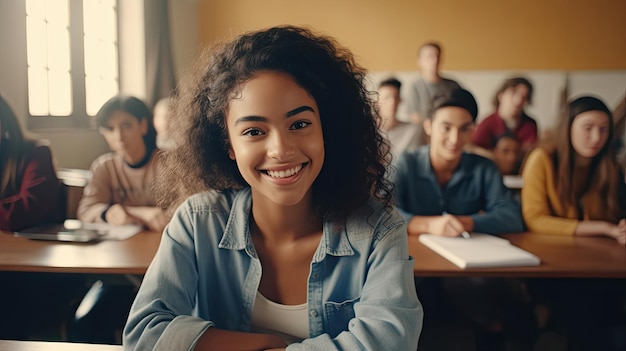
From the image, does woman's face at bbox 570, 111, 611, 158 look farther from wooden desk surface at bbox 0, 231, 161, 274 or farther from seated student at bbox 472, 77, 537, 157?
wooden desk surface at bbox 0, 231, 161, 274

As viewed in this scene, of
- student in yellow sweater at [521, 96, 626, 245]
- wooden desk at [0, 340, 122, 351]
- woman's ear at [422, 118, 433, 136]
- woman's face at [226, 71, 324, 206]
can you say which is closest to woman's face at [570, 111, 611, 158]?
student in yellow sweater at [521, 96, 626, 245]

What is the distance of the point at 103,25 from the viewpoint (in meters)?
1.98

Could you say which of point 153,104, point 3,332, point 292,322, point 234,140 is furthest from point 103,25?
point 292,322

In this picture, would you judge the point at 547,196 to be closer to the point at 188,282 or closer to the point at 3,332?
the point at 188,282

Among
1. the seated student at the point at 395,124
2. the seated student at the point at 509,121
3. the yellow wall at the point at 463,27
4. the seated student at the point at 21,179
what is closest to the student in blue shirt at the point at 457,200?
the seated student at the point at 395,124

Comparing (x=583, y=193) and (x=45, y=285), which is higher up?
(x=583, y=193)

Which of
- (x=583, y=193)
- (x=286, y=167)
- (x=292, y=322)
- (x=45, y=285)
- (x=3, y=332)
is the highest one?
(x=286, y=167)

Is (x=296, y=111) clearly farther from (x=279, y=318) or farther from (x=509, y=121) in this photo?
(x=509, y=121)

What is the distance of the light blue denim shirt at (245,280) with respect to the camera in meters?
0.87

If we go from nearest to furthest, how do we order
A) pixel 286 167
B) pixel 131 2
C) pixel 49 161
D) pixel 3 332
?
pixel 286 167, pixel 3 332, pixel 49 161, pixel 131 2

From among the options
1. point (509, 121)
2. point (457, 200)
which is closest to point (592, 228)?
point (457, 200)

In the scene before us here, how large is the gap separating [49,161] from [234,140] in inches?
49.1

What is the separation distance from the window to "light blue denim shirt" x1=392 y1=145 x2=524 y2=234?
116cm

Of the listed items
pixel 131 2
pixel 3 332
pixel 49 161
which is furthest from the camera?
pixel 131 2
